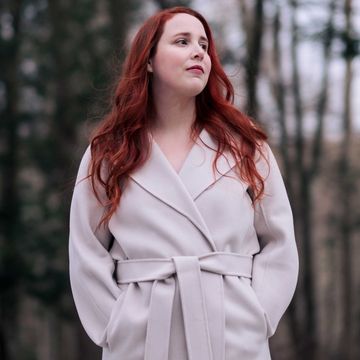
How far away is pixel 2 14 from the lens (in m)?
18.4

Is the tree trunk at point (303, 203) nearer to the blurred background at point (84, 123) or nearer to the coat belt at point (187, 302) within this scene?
the blurred background at point (84, 123)

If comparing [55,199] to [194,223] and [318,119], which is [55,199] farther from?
[194,223]

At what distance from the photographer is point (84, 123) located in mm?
15508

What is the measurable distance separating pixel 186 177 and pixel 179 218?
17cm

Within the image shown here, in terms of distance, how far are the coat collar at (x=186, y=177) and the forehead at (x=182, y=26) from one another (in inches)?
16.4

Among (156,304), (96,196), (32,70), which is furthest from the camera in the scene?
(32,70)

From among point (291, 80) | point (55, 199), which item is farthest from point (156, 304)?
point (291, 80)

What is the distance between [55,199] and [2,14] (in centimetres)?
398

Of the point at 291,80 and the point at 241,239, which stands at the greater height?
the point at 241,239

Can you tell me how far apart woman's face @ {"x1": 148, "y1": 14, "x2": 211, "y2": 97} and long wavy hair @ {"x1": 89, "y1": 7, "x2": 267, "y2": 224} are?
0.05m

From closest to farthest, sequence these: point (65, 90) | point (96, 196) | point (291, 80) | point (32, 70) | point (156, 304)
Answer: point (156, 304), point (96, 196), point (65, 90), point (32, 70), point (291, 80)

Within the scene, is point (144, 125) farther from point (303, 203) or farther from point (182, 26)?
point (303, 203)

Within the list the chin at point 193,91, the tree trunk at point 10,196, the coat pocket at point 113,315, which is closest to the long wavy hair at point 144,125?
the chin at point 193,91

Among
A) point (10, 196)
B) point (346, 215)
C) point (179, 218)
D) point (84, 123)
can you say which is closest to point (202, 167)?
point (179, 218)
